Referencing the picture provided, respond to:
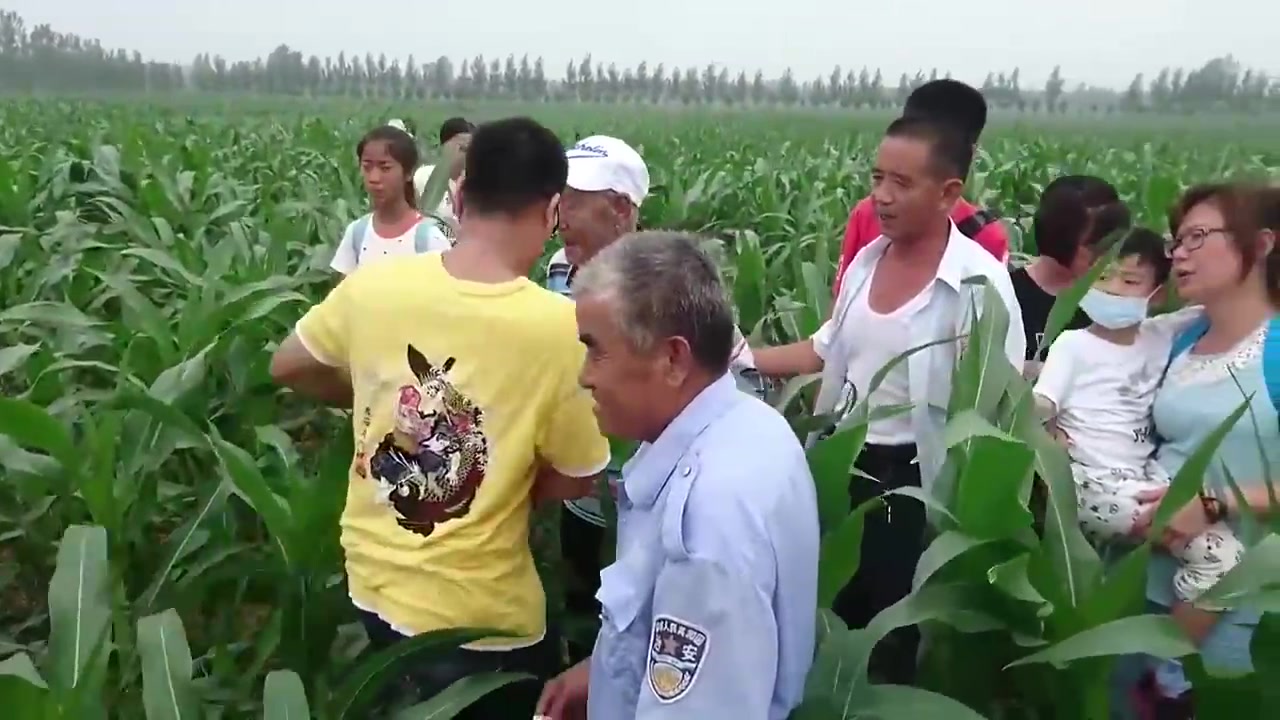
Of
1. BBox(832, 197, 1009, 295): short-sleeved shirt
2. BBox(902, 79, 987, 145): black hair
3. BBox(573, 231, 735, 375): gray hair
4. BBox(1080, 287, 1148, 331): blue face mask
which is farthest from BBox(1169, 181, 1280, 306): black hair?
BBox(573, 231, 735, 375): gray hair

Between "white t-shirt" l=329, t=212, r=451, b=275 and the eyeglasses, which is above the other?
the eyeglasses

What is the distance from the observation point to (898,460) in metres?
2.30

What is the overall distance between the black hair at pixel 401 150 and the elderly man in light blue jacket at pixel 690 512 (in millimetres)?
2609

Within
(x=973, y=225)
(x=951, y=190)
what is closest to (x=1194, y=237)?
(x=951, y=190)

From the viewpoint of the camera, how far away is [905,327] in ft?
7.28

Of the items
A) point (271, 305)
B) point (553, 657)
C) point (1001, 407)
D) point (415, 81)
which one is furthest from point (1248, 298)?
→ point (415, 81)

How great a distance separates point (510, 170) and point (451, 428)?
401 mm

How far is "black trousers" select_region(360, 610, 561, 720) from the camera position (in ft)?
5.74

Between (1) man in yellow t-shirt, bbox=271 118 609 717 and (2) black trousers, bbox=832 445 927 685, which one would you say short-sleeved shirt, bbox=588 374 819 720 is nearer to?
(1) man in yellow t-shirt, bbox=271 118 609 717

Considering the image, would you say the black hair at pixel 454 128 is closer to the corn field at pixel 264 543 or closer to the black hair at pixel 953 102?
the corn field at pixel 264 543

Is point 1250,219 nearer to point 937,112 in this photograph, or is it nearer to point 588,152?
point 937,112

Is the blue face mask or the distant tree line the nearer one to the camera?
the blue face mask

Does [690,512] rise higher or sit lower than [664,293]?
lower

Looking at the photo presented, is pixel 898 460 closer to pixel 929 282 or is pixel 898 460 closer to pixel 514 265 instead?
pixel 929 282
